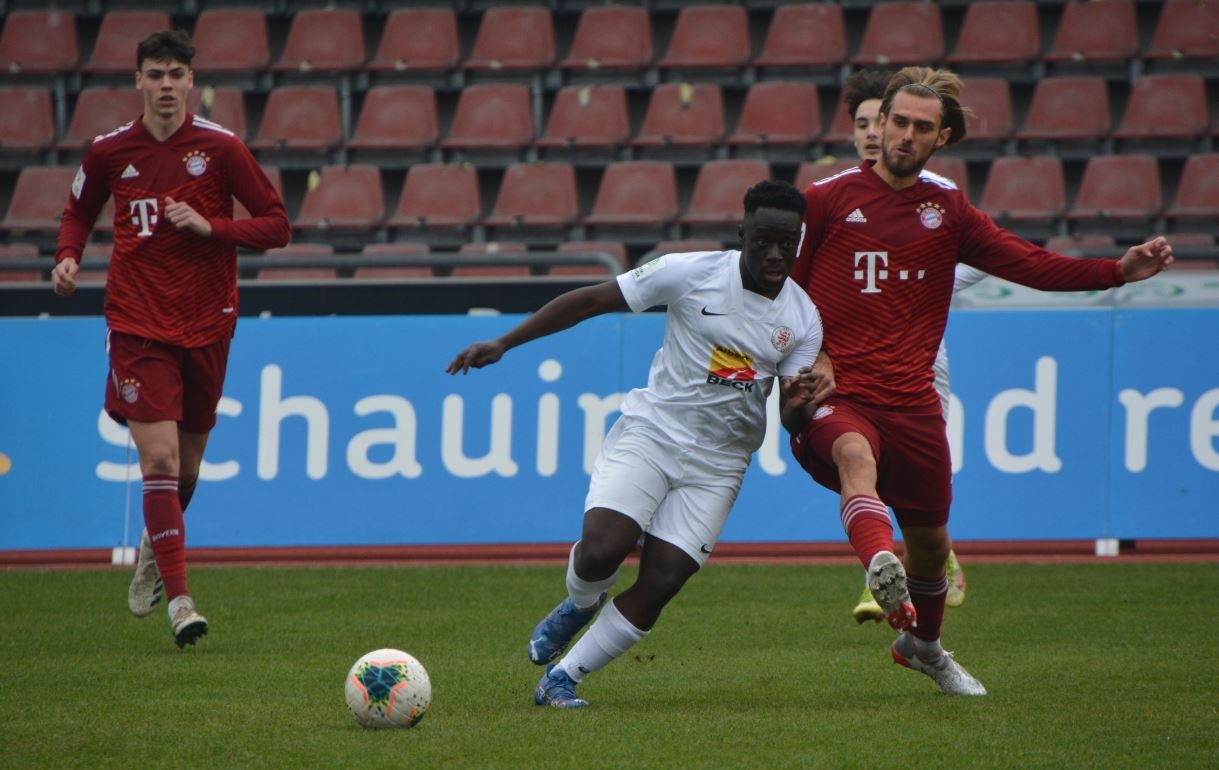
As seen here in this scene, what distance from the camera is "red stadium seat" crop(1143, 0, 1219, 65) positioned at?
1521 centimetres

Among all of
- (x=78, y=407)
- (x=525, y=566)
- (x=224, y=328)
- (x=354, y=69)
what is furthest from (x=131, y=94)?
(x=224, y=328)

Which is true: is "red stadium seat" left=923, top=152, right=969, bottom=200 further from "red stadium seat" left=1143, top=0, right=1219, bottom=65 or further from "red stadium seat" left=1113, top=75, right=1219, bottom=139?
"red stadium seat" left=1143, top=0, right=1219, bottom=65

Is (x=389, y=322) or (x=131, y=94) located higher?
(x=131, y=94)

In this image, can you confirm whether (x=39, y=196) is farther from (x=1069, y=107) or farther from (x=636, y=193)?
(x=1069, y=107)

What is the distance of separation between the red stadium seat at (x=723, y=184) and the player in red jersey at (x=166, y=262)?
7070 mm

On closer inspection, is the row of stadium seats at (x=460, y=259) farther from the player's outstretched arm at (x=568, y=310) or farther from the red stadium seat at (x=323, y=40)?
the player's outstretched arm at (x=568, y=310)

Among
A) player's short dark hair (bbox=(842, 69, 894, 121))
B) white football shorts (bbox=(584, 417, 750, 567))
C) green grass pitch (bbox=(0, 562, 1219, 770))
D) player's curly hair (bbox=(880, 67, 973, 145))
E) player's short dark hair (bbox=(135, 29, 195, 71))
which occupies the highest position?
player's short dark hair (bbox=(135, 29, 195, 71))

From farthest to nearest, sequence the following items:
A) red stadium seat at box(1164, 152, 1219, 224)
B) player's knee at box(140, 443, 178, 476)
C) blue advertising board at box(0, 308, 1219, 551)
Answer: red stadium seat at box(1164, 152, 1219, 224) → blue advertising board at box(0, 308, 1219, 551) → player's knee at box(140, 443, 178, 476)

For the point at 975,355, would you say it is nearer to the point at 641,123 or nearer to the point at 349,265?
the point at 349,265

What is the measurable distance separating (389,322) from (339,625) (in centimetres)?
303

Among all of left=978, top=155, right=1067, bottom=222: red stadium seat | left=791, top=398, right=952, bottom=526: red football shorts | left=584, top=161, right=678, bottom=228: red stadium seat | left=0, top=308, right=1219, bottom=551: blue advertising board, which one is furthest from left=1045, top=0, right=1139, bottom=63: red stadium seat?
left=791, top=398, right=952, bottom=526: red football shorts

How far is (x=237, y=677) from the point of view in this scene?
6359 millimetres

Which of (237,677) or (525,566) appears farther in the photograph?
(525,566)

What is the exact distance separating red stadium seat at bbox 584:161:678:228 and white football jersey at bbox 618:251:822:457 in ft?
27.6
